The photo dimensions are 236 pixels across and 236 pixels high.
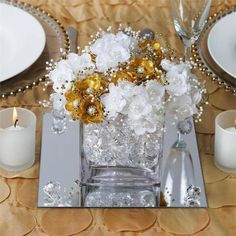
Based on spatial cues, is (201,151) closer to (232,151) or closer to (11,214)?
(232,151)

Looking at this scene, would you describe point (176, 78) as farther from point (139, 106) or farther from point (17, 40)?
point (17, 40)

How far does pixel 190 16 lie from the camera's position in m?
1.28

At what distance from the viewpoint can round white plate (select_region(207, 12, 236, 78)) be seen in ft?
4.31

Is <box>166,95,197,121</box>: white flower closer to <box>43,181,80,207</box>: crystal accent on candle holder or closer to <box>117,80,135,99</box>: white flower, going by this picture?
<box>117,80,135,99</box>: white flower

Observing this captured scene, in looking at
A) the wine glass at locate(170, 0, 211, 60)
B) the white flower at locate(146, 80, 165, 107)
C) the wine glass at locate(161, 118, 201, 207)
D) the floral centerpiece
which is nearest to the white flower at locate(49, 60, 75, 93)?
the floral centerpiece

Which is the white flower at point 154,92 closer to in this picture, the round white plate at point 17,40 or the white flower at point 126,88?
the white flower at point 126,88

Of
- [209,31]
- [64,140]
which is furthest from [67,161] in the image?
[209,31]

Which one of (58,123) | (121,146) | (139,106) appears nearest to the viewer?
(139,106)

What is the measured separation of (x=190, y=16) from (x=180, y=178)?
333 millimetres

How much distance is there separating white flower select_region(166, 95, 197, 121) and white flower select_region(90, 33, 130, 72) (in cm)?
9

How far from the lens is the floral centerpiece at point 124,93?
960 millimetres

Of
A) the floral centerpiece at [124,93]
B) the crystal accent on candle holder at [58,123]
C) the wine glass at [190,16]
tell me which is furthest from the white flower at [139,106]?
the wine glass at [190,16]

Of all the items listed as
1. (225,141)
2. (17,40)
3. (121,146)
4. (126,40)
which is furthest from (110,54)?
(17,40)

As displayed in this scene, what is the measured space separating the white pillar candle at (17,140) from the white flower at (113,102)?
18cm
